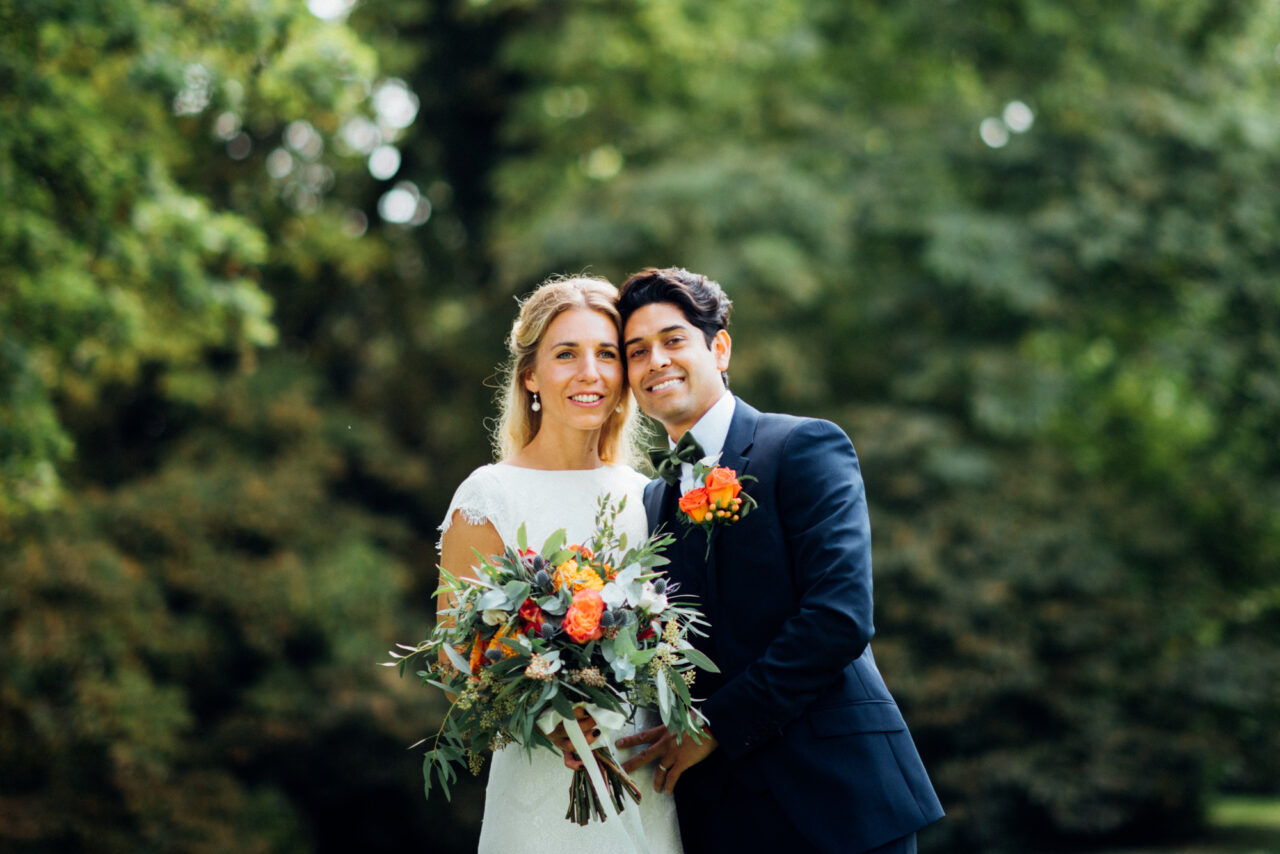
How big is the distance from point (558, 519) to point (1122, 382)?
11.5m

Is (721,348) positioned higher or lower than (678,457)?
higher

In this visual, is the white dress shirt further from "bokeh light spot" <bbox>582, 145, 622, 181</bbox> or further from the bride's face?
"bokeh light spot" <bbox>582, 145, 622, 181</bbox>

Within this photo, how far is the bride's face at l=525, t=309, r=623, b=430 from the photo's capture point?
360 cm

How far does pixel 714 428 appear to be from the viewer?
350 cm

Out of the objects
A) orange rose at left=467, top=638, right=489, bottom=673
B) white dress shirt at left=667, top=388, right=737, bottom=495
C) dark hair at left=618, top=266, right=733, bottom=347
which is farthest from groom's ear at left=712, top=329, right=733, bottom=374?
orange rose at left=467, top=638, right=489, bottom=673

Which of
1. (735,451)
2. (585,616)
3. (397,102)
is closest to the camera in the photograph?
(585,616)

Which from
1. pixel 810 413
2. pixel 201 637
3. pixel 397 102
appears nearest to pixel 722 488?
pixel 201 637

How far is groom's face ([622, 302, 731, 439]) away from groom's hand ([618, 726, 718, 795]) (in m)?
0.89

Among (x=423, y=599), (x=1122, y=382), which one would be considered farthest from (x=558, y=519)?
(x=1122, y=382)

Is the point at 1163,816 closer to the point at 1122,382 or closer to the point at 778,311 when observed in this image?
the point at 1122,382

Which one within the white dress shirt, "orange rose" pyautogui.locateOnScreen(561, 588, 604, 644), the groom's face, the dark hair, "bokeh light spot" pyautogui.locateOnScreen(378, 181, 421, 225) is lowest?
"orange rose" pyautogui.locateOnScreen(561, 588, 604, 644)

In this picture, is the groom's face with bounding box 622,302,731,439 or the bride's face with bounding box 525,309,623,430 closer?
the groom's face with bounding box 622,302,731,439

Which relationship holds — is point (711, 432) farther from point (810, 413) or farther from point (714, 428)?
point (810, 413)

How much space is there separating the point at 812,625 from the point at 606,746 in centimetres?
63
